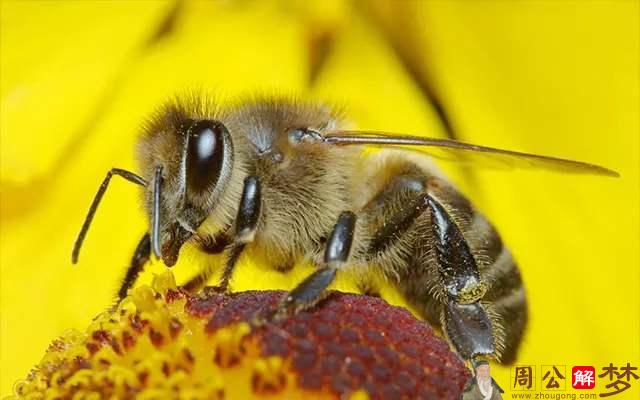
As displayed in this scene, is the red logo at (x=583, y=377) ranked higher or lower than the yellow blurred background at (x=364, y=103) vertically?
lower

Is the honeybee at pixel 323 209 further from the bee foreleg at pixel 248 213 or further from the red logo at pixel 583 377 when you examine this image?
the red logo at pixel 583 377

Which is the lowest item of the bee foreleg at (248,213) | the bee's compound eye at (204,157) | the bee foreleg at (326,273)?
the bee foreleg at (326,273)

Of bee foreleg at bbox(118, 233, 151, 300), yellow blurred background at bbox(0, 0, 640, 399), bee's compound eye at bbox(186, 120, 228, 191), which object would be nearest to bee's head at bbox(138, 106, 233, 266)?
bee's compound eye at bbox(186, 120, 228, 191)

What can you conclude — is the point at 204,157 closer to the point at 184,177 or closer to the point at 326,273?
the point at 184,177

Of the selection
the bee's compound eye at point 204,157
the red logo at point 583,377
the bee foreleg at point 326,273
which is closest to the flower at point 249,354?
the bee foreleg at point 326,273

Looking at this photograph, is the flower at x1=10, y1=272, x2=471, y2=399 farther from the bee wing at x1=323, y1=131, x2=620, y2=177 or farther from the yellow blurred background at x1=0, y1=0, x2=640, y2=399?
the yellow blurred background at x1=0, y1=0, x2=640, y2=399

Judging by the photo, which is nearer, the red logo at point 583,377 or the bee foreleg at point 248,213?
the bee foreleg at point 248,213
